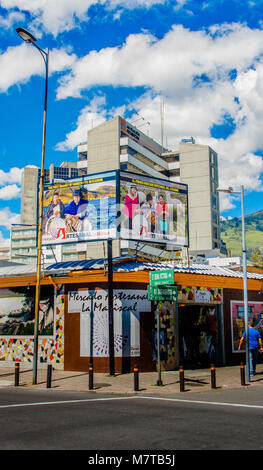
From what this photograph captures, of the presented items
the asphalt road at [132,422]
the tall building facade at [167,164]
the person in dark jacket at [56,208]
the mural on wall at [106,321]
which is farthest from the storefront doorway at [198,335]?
Answer: the tall building facade at [167,164]

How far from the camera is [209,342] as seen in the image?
23000mm

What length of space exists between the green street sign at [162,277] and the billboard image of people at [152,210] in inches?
232

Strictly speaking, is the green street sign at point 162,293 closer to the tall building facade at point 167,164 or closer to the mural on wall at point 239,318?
the mural on wall at point 239,318

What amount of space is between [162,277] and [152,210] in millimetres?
8095

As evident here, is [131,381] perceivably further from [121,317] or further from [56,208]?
[56,208]

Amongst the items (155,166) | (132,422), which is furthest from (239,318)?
(155,166)

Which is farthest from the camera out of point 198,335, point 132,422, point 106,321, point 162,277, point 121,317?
point 198,335

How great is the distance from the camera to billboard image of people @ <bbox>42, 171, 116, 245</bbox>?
885 inches

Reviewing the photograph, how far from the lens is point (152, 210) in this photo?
23.8 meters

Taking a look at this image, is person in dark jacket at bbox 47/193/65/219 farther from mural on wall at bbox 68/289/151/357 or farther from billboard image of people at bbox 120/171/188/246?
mural on wall at bbox 68/289/151/357

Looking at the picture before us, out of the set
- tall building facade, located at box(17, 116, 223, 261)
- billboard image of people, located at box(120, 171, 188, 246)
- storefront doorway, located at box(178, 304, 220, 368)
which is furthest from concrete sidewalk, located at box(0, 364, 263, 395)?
tall building facade, located at box(17, 116, 223, 261)

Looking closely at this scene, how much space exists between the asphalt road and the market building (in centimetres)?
620
